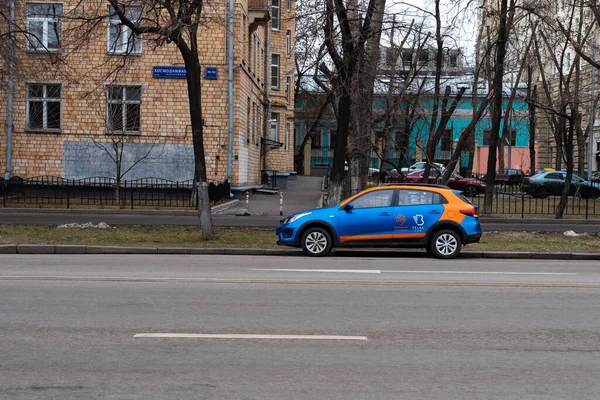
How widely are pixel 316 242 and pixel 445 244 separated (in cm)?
281

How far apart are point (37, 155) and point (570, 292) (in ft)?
89.2

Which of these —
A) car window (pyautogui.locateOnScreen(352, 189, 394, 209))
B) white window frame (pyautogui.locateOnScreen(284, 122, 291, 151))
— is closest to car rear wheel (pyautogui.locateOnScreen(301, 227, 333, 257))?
car window (pyautogui.locateOnScreen(352, 189, 394, 209))

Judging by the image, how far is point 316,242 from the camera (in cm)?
1596

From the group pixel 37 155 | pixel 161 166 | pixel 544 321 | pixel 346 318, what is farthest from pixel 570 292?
pixel 37 155

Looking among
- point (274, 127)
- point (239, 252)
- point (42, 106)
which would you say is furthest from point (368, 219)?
point (274, 127)

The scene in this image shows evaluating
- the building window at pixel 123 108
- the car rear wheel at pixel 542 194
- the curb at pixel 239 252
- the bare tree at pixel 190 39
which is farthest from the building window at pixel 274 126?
the curb at pixel 239 252

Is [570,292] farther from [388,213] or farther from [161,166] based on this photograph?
[161,166]

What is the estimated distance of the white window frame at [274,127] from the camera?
4853 centimetres

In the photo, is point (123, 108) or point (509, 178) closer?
point (123, 108)

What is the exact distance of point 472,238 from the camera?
1599cm

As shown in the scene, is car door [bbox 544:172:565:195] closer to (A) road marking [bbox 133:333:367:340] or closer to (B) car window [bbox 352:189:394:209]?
(B) car window [bbox 352:189:394:209]

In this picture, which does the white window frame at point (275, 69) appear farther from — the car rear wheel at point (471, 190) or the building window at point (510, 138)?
the building window at point (510, 138)

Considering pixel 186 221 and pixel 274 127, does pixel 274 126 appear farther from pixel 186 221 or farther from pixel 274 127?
pixel 186 221

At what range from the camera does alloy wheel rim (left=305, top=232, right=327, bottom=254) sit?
628 inches
